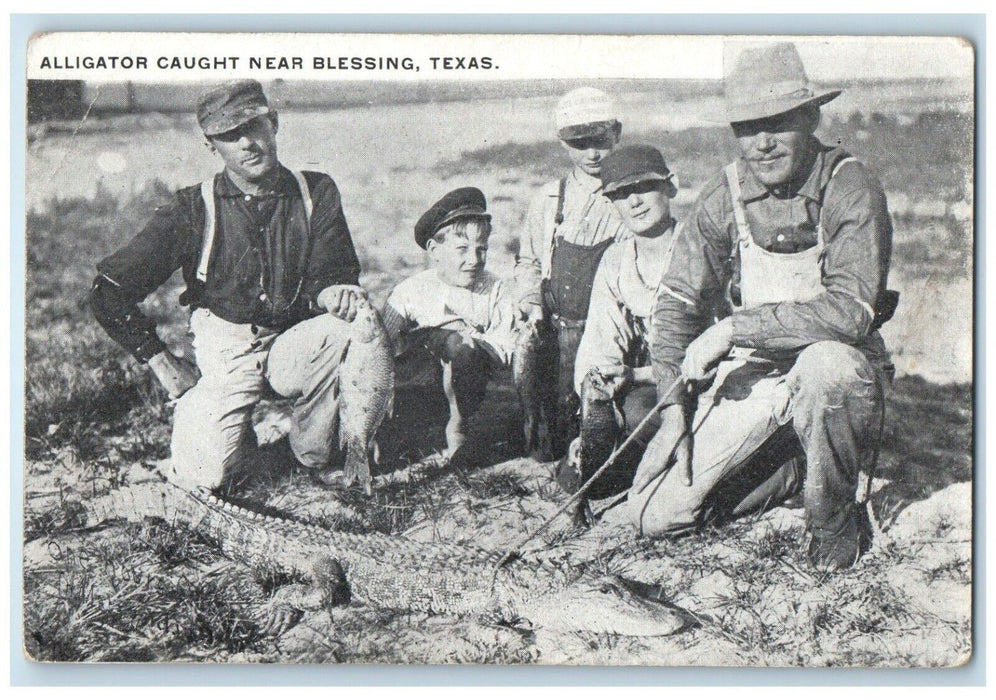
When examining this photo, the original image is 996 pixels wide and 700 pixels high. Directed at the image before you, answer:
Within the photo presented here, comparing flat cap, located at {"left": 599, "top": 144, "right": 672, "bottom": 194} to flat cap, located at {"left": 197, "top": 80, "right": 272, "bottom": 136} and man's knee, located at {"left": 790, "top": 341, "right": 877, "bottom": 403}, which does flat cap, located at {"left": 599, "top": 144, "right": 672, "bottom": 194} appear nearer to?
man's knee, located at {"left": 790, "top": 341, "right": 877, "bottom": 403}

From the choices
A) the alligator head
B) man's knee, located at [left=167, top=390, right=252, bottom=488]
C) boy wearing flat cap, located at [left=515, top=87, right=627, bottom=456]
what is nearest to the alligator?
the alligator head

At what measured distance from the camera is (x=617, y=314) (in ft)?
15.8

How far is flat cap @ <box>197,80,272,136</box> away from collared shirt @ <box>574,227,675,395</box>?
1907 mm

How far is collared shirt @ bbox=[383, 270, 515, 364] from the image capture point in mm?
4836

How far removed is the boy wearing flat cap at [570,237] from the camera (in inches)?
190

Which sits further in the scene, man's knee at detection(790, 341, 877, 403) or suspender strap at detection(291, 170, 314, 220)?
suspender strap at detection(291, 170, 314, 220)

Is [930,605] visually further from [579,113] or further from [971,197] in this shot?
[579,113]

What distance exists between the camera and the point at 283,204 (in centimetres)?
481

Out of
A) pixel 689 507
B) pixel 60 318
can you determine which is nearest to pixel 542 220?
pixel 689 507

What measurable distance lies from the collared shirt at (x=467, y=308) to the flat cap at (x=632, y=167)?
30.1 inches

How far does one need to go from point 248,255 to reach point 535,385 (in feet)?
5.21

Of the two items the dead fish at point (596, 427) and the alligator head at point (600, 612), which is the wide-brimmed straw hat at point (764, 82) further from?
the alligator head at point (600, 612)

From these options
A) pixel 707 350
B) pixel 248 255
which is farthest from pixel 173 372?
pixel 707 350
